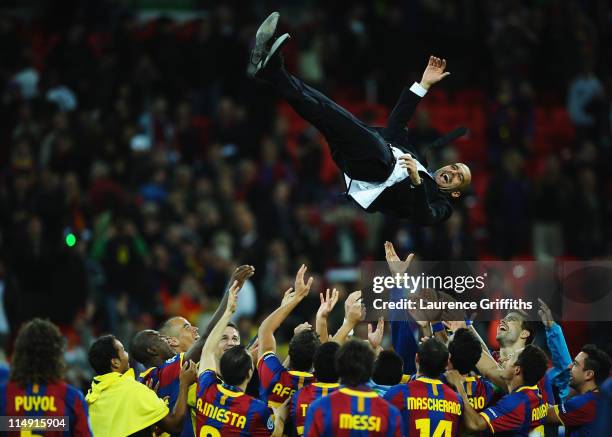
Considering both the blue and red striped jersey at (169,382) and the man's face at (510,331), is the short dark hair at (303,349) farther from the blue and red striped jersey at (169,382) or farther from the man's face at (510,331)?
the man's face at (510,331)

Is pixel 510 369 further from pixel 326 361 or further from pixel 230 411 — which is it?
pixel 230 411

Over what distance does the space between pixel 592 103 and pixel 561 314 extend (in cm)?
884

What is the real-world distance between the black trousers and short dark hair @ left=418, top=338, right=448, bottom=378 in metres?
1.67

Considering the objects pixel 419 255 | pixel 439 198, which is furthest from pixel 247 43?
pixel 439 198

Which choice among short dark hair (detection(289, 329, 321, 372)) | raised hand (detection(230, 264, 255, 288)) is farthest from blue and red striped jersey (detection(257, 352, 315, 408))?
raised hand (detection(230, 264, 255, 288))

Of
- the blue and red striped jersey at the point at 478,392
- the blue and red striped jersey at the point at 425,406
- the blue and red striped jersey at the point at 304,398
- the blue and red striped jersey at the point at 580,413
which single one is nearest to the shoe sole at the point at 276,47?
the blue and red striped jersey at the point at 304,398

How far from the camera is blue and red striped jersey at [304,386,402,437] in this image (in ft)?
22.1

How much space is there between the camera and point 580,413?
7.94 m

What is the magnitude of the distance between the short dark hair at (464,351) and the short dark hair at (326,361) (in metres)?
0.88

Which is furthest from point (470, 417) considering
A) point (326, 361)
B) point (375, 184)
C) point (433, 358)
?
point (375, 184)

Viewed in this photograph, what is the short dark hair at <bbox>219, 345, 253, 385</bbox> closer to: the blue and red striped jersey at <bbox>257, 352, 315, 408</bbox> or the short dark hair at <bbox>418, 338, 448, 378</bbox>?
the blue and red striped jersey at <bbox>257, 352, 315, 408</bbox>

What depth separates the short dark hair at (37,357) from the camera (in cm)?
685

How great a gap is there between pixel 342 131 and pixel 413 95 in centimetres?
79

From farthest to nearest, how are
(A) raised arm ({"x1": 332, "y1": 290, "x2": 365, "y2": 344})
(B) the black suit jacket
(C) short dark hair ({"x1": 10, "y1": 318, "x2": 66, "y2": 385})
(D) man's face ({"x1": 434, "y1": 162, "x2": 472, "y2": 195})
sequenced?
(D) man's face ({"x1": 434, "y1": 162, "x2": 472, "y2": 195})
(B) the black suit jacket
(A) raised arm ({"x1": 332, "y1": 290, "x2": 365, "y2": 344})
(C) short dark hair ({"x1": 10, "y1": 318, "x2": 66, "y2": 385})
